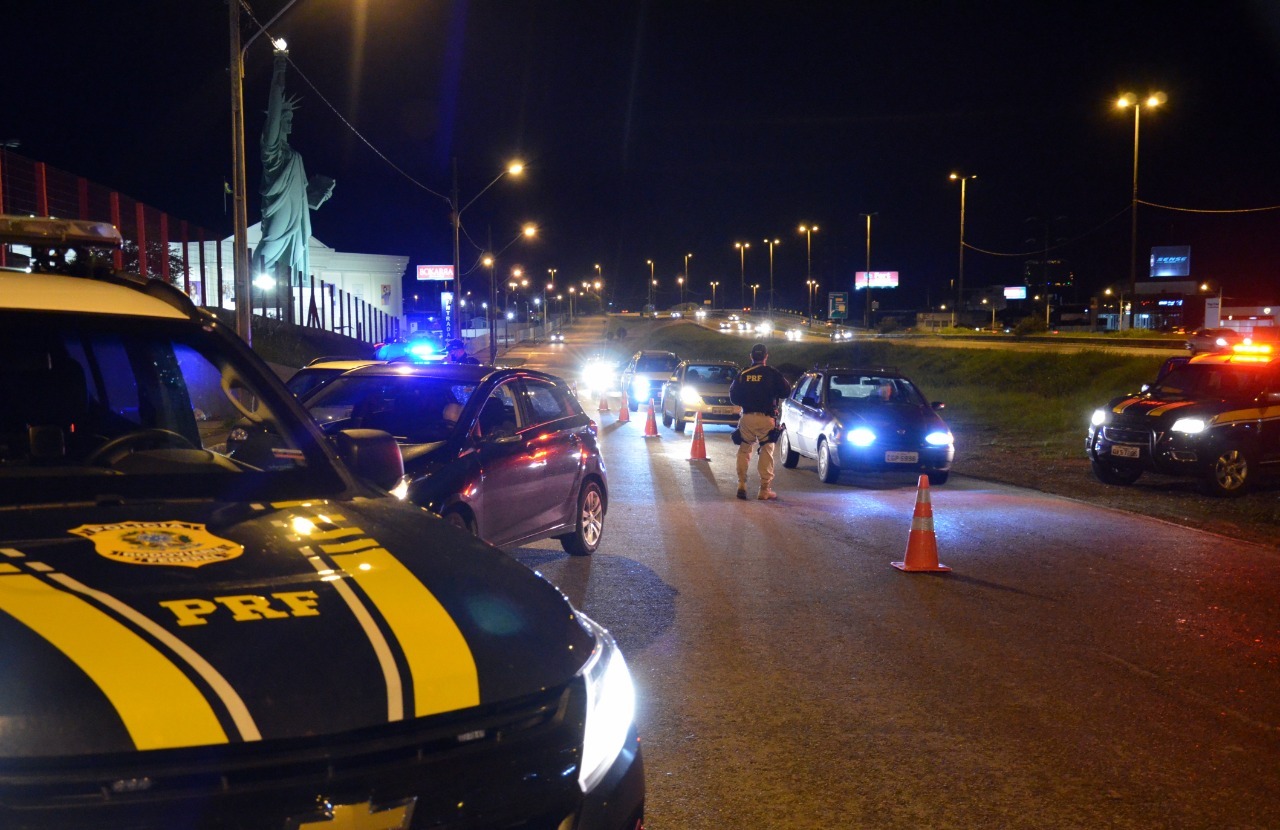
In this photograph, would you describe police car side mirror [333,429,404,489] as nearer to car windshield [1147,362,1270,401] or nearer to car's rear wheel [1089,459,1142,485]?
car windshield [1147,362,1270,401]

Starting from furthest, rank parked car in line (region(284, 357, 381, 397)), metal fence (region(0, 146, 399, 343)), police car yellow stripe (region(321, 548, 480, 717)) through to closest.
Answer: metal fence (region(0, 146, 399, 343)) → parked car in line (region(284, 357, 381, 397)) → police car yellow stripe (region(321, 548, 480, 717))

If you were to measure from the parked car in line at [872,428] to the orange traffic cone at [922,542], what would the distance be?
6.32 metres

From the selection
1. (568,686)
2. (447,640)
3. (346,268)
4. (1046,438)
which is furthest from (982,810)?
(346,268)

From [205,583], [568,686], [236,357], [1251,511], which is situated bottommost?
[1251,511]

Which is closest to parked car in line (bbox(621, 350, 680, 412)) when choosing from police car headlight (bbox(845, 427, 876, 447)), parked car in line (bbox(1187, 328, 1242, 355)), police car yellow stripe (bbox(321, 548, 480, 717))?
parked car in line (bbox(1187, 328, 1242, 355))

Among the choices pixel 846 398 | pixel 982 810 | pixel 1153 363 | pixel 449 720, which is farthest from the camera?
pixel 1153 363

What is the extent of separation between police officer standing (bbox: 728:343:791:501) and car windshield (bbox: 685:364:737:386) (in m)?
10.6

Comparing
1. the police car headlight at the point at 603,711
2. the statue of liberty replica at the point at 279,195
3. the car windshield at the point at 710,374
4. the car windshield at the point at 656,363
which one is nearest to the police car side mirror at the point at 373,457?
the police car headlight at the point at 603,711

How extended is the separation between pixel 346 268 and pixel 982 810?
7138 centimetres

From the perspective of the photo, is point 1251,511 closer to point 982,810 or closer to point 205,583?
point 982,810

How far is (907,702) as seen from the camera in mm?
6250

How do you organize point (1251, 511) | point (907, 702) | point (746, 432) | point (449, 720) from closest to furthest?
point (449, 720) → point (907, 702) → point (1251, 511) → point (746, 432)

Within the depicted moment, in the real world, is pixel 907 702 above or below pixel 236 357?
below

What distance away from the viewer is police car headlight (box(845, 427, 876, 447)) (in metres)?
16.3
